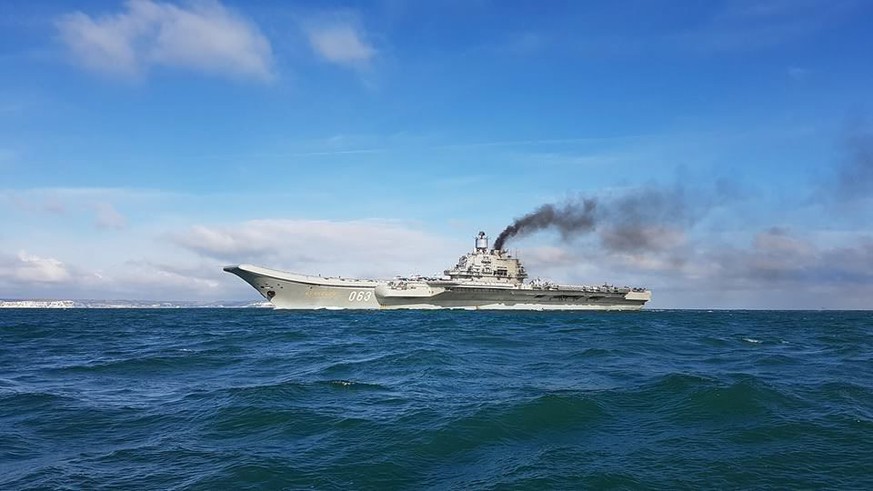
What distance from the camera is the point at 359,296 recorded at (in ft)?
267

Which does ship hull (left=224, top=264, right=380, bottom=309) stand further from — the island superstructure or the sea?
the sea

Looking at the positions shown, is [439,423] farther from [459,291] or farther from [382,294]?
[459,291]

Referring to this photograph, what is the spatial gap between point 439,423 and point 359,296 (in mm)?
69970

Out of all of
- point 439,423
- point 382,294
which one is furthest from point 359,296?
point 439,423

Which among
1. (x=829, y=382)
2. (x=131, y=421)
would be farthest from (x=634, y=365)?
(x=131, y=421)

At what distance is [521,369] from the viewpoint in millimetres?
20234

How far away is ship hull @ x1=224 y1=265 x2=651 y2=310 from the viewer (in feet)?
255

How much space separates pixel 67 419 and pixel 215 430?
427 cm

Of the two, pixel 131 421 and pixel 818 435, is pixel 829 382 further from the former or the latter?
pixel 131 421

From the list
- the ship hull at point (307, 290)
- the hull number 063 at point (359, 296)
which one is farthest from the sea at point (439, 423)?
the hull number 063 at point (359, 296)

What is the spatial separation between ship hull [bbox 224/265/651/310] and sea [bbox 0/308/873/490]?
54116mm

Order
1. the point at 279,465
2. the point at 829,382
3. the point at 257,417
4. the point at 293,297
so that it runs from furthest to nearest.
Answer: the point at 293,297 < the point at 829,382 < the point at 257,417 < the point at 279,465

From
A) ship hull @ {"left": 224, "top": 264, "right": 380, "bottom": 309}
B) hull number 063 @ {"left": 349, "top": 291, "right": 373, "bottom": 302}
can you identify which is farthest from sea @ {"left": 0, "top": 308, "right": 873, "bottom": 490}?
hull number 063 @ {"left": 349, "top": 291, "right": 373, "bottom": 302}

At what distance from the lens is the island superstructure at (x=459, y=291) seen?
3098 inches
